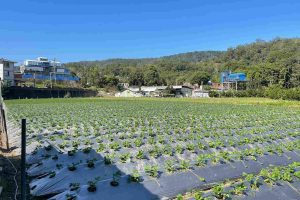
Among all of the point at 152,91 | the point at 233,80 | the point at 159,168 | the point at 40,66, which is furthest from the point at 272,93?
the point at 40,66

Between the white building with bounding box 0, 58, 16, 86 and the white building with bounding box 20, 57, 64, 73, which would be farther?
the white building with bounding box 20, 57, 64, 73

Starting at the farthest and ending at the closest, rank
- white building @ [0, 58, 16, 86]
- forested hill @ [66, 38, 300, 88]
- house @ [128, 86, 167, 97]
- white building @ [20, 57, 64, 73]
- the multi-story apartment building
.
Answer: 1. white building @ [20, 57, 64, 73]
2. the multi-story apartment building
3. house @ [128, 86, 167, 97]
4. forested hill @ [66, 38, 300, 88]
5. white building @ [0, 58, 16, 86]

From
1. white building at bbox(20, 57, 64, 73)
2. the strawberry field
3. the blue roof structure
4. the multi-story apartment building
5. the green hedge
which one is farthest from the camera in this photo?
white building at bbox(20, 57, 64, 73)

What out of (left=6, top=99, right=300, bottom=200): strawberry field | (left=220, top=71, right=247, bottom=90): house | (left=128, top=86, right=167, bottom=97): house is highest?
(left=220, top=71, right=247, bottom=90): house

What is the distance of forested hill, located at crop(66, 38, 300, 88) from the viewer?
262 feet

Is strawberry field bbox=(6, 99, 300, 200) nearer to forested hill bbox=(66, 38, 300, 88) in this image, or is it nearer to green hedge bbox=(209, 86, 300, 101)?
green hedge bbox=(209, 86, 300, 101)

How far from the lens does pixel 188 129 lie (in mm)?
14461

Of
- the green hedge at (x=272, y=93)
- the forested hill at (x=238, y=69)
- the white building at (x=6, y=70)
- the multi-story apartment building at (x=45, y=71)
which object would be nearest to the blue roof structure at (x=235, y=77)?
the forested hill at (x=238, y=69)

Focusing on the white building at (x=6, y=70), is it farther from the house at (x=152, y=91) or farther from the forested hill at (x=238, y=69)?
the house at (x=152, y=91)

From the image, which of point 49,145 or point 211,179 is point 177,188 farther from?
point 49,145

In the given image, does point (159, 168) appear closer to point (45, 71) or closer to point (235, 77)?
point (235, 77)

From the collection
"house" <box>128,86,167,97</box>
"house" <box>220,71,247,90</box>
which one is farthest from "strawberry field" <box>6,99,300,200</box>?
"house" <box>220,71,247,90</box>

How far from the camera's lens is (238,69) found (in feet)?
366

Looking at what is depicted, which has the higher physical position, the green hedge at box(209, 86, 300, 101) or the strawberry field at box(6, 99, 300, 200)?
the green hedge at box(209, 86, 300, 101)
